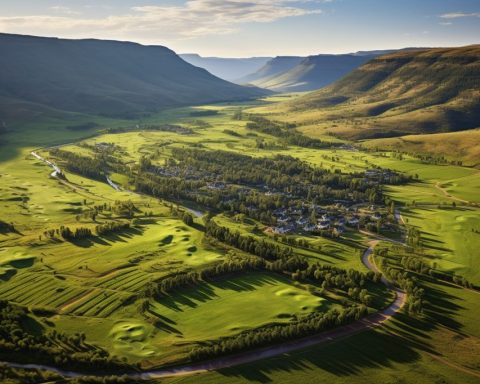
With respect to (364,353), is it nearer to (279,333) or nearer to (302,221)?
(279,333)

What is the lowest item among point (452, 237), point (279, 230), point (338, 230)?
point (279, 230)

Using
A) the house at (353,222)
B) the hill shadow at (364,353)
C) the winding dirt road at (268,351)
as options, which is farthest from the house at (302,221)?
the hill shadow at (364,353)

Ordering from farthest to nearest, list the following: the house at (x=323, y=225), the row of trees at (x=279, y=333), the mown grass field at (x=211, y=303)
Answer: the house at (x=323, y=225)
the row of trees at (x=279, y=333)
the mown grass field at (x=211, y=303)

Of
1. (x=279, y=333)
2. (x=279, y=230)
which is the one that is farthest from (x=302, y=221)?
(x=279, y=333)

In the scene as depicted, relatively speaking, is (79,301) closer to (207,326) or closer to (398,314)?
(207,326)

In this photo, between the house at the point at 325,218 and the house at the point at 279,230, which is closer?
the house at the point at 279,230

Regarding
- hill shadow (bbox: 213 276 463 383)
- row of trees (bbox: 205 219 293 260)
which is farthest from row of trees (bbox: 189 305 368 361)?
row of trees (bbox: 205 219 293 260)

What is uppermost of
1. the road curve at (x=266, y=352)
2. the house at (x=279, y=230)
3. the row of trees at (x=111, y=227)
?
the house at (x=279, y=230)

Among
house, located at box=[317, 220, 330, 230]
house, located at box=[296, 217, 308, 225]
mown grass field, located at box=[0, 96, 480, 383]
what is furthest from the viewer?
house, located at box=[296, 217, 308, 225]

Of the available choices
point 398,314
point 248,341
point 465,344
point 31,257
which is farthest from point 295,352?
point 31,257

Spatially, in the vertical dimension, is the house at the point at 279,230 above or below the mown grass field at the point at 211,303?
above

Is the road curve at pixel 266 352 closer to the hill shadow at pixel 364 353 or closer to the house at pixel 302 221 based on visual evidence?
the hill shadow at pixel 364 353

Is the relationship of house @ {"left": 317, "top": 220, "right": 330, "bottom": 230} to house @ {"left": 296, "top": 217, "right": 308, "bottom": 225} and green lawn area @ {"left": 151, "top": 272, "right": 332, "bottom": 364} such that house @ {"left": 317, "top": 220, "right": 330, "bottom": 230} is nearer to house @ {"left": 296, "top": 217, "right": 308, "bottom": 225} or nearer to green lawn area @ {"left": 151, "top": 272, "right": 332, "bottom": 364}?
house @ {"left": 296, "top": 217, "right": 308, "bottom": 225}
